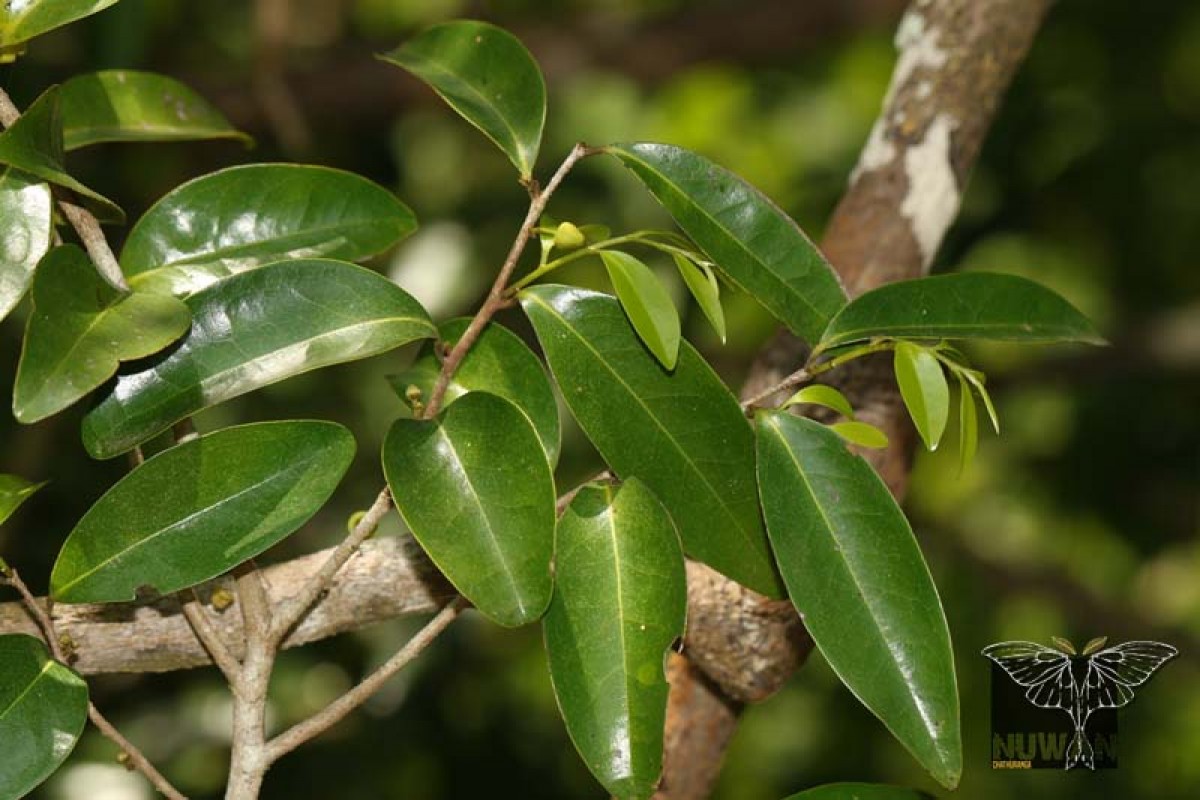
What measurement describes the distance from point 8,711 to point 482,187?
5.12 ft

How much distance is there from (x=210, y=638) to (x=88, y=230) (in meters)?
0.23

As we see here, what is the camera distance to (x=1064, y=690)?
0.89 metres

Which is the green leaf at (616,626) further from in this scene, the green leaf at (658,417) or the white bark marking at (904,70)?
the white bark marking at (904,70)

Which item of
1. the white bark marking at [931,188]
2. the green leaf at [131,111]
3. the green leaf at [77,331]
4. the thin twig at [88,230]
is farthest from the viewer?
the white bark marking at [931,188]

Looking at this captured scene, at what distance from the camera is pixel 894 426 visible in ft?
3.79

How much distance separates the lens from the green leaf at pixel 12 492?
75cm

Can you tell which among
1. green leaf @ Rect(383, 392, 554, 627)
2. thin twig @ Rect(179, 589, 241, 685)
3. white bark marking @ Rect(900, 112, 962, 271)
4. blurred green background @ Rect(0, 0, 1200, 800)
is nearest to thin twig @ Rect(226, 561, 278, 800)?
thin twig @ Rect(179, 589, 241, 685)

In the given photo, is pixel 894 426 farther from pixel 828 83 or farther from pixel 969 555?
pixel 828 83

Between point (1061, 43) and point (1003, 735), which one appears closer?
point (1003, 735)

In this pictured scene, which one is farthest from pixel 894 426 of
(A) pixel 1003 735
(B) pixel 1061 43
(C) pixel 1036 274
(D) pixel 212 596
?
(B) pixel 1061 43

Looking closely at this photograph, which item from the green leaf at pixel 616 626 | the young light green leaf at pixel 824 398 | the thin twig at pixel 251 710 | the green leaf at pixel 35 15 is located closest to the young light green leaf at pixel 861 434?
the young light green leaf at pixel 824 398

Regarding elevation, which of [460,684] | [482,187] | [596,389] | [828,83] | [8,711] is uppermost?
[828,83]

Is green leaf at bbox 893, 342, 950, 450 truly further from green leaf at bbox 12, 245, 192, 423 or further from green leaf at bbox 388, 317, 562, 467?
green leaf at bbox 12, 245, 192, 423

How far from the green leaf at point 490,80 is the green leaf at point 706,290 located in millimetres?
97
